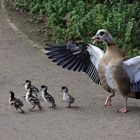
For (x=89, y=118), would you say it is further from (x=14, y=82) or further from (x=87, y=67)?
(x=14, y=82)

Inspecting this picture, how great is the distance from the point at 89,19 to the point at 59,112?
4276mm

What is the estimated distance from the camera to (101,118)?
987 cm

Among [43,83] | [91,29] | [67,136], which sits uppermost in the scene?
[91,29]

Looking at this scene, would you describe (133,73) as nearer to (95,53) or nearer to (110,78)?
(110,78)

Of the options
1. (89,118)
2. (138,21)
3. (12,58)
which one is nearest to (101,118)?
(89,118)

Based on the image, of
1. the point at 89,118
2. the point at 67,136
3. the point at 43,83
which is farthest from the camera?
the point at 43,83

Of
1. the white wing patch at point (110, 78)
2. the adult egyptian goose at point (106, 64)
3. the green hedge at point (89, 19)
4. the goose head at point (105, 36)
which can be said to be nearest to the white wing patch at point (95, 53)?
the adult egyptian goose at point (106, 64)

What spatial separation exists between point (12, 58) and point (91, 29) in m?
1.78

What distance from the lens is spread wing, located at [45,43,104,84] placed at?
1066 cm

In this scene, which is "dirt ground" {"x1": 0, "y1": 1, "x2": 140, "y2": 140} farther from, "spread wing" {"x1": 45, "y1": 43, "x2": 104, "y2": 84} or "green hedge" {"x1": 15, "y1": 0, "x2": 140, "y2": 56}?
"green hedge" {"x1": 15, "y1": 0, "x2": 140, "y2": 56}

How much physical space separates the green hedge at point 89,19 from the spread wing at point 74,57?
Answer: 7.03 feet

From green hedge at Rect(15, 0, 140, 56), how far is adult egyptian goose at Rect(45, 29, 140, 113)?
2177 mm

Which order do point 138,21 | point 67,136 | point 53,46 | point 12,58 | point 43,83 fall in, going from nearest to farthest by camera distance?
point 67,136
point 53,46
point 43,83
point 12,58
point 138,21

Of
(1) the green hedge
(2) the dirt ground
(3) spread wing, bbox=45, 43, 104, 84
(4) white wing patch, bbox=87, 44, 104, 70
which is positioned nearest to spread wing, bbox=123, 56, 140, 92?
(2) the dirt ground
